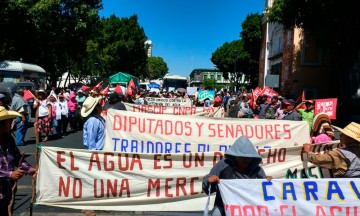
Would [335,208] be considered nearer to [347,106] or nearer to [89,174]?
[89,174]

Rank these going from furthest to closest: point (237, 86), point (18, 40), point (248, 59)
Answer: point (237, 86)
point (248, 59)
point (18, 40)

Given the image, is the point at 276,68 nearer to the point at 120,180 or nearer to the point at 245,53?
the point at 245,53

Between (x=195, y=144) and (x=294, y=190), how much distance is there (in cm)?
376

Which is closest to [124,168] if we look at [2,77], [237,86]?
[2,77]

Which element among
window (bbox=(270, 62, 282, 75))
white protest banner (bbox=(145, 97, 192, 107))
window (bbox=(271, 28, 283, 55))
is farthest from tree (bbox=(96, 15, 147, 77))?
white protest banner (bbox=(145, 97, 192, 107))

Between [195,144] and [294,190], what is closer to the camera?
[294,190]

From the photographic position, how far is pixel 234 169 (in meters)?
4.18

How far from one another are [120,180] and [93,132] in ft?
4.96

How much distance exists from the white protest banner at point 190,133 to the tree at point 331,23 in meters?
17.0

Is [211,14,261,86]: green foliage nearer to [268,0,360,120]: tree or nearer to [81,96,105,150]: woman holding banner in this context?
[268,0,360,120]: tree

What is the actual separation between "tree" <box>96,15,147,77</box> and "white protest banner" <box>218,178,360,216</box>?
56077 mm

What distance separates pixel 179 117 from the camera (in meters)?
8.17

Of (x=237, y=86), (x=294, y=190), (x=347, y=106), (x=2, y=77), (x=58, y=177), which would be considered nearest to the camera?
(x=294, y=190)

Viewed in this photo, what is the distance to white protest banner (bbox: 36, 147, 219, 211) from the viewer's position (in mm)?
5176
